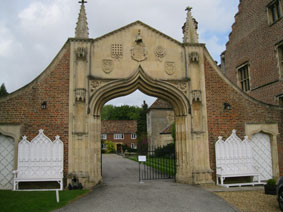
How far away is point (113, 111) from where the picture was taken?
71875 mm

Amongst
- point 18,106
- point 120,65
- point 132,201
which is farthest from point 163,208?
point 18,106

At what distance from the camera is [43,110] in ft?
35.3

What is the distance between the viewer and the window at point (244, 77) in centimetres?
1852

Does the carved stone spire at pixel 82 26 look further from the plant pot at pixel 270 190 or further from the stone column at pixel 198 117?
the plant pot at pixel 270 190

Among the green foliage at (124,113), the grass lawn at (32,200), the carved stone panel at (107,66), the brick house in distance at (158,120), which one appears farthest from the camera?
the green foliage at (124,113)

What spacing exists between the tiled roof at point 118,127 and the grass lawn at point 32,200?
46.0 metres

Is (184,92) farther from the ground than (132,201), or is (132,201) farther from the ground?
(184,92)

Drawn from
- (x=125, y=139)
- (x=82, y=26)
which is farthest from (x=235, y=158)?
(x=125, y=139)

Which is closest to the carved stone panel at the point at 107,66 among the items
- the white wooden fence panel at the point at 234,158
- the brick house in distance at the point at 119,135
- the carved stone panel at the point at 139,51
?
the carved stone panel at the point at 139,51

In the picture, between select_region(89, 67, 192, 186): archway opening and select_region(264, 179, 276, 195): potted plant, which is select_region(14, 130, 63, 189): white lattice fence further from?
select_region(264, 179, 276, 195): potted plant

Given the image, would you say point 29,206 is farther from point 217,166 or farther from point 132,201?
point 217,166

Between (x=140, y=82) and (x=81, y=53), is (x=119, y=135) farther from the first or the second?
(x=81, y=53)

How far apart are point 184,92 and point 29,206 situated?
296 inches

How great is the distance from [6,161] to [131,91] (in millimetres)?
5997
